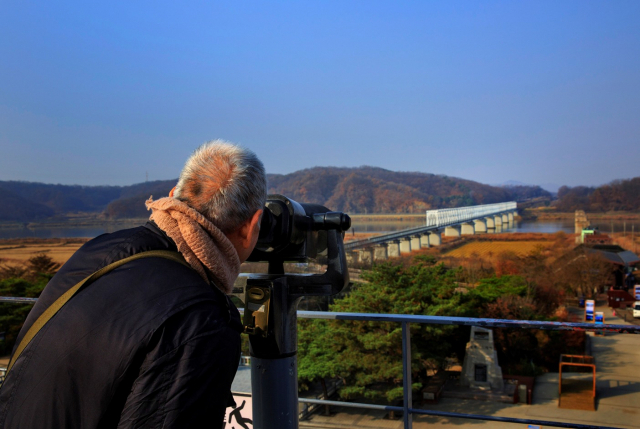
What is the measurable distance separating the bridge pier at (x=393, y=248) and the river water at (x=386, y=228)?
278 centimetres

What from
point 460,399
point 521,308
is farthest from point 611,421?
point 521,308

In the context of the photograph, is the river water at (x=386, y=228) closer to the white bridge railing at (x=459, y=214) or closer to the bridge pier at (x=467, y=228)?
the white bridge railing at (x=459, y=214)

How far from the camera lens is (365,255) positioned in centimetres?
3809

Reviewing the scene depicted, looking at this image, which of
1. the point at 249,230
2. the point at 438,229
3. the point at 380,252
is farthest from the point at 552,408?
the point at 438,229

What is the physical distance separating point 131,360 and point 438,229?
6159 centimetres

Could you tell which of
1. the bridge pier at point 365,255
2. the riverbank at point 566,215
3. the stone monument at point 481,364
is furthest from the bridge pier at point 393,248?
the riverbank at point 566,215

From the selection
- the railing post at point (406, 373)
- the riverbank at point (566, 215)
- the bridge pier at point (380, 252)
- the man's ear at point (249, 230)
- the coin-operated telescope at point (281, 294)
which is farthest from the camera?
the riverbank at point (566, 215)

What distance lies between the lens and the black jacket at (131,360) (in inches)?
32.4

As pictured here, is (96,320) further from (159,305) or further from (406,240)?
(406,240)

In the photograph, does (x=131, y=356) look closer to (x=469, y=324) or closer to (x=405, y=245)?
(x=469, y=324)

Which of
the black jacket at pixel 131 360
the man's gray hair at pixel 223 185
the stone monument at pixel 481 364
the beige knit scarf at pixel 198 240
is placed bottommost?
the stone monument at pixel 481 364

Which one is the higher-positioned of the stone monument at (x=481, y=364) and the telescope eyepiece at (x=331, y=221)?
the telescope eyepiece at (x=331, y=221)

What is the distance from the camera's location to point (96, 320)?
2.79 ft

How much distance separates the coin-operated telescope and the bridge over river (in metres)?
35.3
